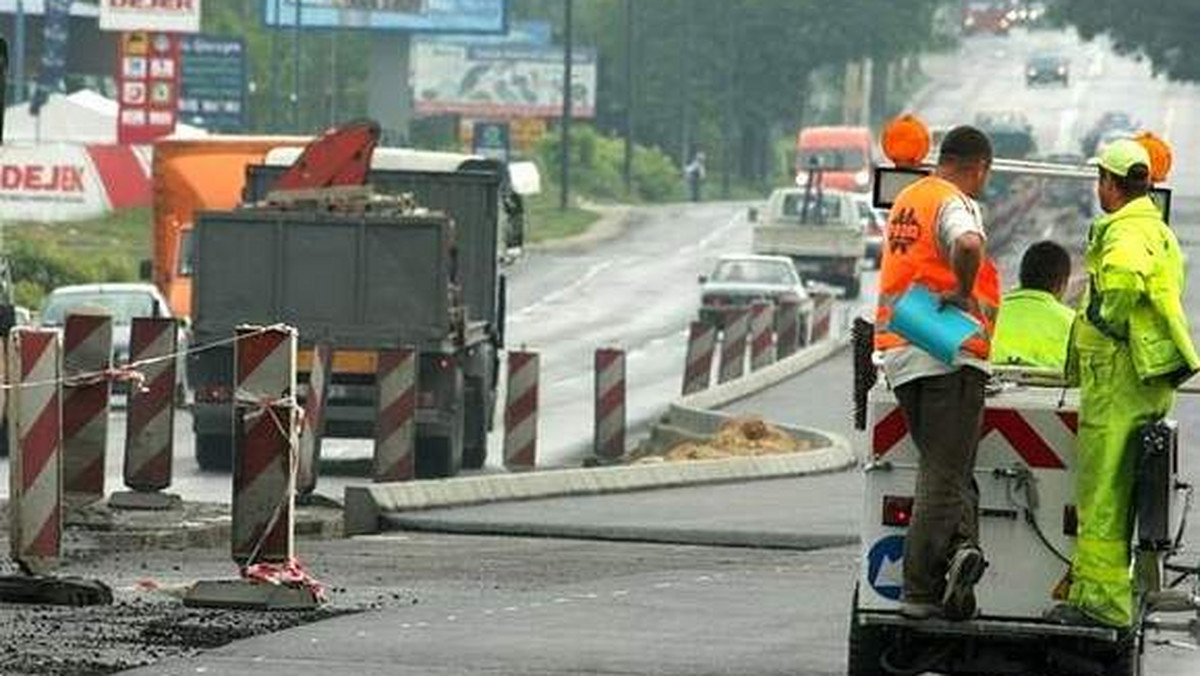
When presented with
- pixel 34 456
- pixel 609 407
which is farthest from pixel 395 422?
pixel 34 456

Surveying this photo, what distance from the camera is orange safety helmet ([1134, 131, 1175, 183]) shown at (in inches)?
508

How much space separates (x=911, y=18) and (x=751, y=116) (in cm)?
716

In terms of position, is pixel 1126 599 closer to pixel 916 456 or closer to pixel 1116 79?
pixel 916 456

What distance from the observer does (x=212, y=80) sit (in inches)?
3939

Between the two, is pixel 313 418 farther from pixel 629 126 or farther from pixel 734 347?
pixel 629 126

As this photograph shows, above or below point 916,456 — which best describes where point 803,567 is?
below

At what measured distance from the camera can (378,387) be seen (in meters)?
30.3

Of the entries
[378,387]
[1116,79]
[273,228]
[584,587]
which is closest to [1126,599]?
[584,587]

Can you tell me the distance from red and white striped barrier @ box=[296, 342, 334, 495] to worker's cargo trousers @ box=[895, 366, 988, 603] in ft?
33.6

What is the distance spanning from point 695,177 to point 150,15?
139 feet

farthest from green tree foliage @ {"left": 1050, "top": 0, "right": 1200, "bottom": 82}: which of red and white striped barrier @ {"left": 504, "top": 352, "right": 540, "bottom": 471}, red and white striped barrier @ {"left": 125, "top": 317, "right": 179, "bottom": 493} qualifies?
red and white striped barrier @ {"left": 125, "top": 317, "right": 179, "bottom": 493}

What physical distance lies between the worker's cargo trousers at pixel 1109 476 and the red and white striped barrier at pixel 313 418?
34.1 ft

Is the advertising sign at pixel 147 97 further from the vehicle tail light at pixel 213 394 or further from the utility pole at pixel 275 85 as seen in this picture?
the vehicle tail light at pixel 213 394

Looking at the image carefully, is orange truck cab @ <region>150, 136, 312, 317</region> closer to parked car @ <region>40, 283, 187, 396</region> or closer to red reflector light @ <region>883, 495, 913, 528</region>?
parked car @ <region>40, 283, 187, 396</region>
